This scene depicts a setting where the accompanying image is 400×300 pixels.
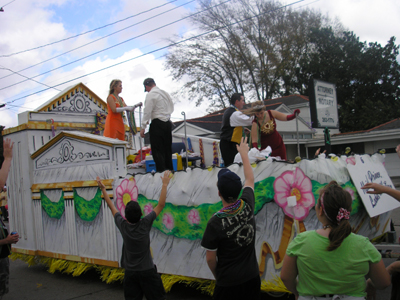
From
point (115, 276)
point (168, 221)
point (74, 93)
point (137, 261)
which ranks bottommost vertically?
point (115, 276)

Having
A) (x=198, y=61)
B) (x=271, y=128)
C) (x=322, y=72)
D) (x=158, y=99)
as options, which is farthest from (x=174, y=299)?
(x=322, y=72)

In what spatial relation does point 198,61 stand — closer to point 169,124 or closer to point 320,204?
point 169,124

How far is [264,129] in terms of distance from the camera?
5.27 m

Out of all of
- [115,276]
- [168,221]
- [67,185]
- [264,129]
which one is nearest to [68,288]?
[115,276]

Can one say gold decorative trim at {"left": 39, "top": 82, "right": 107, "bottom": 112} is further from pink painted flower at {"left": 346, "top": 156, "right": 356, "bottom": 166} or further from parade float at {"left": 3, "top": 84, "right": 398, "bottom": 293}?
pink painted flower at {"left": 346, "top": 156, "right": 356, "bottom": 166}

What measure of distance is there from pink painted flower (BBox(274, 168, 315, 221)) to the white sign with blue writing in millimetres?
529

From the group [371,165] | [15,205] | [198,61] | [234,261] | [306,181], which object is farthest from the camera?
[198,61]

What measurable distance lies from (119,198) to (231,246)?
3.02 m

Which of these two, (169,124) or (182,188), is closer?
(182,188)

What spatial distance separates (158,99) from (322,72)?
106ft

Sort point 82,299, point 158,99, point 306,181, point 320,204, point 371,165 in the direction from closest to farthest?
point 320,204 < point 306,181 < point 371,165 < point 82,299 < point 158,99

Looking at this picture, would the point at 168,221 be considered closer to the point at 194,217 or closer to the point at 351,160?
the point at 194,217

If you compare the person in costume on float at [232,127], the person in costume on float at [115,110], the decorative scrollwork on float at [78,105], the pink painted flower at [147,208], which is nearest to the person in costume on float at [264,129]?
the person in costume on float at [232,127]

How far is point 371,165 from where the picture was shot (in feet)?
14.4
